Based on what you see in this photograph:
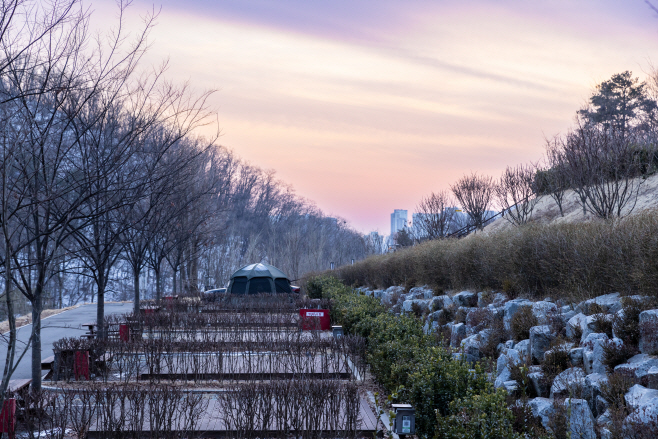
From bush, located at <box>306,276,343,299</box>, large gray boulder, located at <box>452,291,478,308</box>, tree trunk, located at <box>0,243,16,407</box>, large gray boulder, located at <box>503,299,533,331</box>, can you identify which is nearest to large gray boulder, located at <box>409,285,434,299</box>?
large gray boulder, located at <box>452,291,478,308</box>

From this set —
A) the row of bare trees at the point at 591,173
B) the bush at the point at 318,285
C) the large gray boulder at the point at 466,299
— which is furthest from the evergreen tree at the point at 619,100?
the large gray boulder at the point at 466,299

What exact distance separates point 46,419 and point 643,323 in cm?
671

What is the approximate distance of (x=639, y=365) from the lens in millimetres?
4375

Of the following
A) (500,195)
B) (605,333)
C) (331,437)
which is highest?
(500,195)

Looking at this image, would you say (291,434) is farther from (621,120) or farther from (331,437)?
(621,120)

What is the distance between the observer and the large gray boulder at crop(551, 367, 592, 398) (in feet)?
15.2

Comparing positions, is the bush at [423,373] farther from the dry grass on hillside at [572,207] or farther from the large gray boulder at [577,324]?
the dry grass on hillside at [572,207]

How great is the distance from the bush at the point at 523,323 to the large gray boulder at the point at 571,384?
4.52 feet

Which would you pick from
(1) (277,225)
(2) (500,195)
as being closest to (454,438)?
(2) (500,195)

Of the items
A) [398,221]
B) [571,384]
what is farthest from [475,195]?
[398,221]

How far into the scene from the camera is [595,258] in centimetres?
629

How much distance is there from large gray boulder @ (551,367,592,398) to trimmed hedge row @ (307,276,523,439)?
0.53 metres

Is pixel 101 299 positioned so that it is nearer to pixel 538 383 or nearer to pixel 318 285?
pixel 538 383

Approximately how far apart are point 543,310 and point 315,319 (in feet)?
22.7
